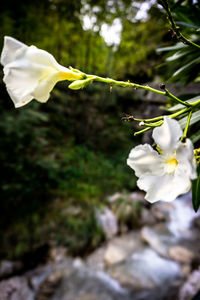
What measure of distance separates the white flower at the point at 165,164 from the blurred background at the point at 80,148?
63 cm

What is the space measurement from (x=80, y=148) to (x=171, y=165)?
17.9 ft

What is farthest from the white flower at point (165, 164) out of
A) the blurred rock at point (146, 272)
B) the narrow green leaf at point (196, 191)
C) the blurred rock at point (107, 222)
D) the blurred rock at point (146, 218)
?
the blurred rock at point (146, 218)

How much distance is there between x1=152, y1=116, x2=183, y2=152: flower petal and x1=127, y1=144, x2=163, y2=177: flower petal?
0.10 ft

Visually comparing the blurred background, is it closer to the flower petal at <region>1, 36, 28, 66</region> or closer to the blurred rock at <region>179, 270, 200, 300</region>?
the blurred rock at <region>179, 270, 200, 300</region>

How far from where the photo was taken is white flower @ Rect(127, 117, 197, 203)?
33cm

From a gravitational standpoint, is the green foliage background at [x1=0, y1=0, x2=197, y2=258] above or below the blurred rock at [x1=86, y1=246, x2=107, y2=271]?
above

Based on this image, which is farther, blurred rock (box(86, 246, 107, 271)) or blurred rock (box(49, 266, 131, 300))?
blurred rock (box(86, 246, 107, 271))

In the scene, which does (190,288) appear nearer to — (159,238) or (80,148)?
(159,238)

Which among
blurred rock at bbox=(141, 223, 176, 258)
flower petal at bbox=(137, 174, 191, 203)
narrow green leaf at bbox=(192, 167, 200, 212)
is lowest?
blurred rock at bbox=(141, 223, 176, 258)

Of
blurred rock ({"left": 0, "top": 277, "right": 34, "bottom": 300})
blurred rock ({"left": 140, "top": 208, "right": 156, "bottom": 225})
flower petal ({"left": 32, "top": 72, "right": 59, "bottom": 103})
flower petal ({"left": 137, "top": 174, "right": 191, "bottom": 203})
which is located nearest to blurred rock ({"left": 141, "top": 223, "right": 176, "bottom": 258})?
blurred rock ({"left": 140, "top": 208, "right": 156, "bottom": 225})

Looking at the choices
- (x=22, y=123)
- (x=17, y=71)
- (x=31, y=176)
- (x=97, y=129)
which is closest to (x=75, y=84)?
(x=17, y=71)

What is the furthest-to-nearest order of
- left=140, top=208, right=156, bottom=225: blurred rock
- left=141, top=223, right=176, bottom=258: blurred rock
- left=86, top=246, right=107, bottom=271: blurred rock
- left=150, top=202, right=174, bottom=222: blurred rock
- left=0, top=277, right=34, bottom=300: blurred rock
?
left=150, top=202, right=174, bottom=222: blurred rock
left=140, top=208, right=156, bottom=225: blurred rock
left=141, top=223, right=176, bottom=258: blurred rock
left=86, top=246, right=107, bottom=271: blurred rock
left=0, top=277, right=34, bottom=300: blurred rock

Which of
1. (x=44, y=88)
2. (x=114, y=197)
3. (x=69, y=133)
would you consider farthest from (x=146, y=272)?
(x=69, y=133)

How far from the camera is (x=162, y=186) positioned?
391mm
